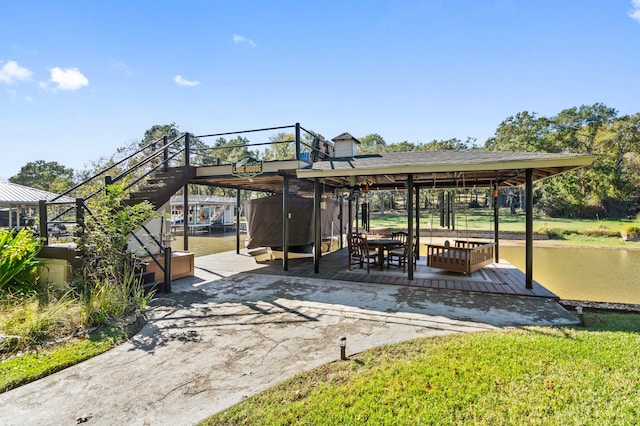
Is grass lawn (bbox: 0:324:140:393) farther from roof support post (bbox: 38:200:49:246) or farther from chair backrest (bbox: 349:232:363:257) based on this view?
chair backrest (bbox: 349:232:363:257)

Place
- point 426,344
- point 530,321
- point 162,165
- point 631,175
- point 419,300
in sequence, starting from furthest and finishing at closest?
1. point 631,175
2. point 162,165
3. point 419,300
4. point 530,321
5. point 426,344

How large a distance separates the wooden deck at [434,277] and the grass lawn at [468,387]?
251 centimetres

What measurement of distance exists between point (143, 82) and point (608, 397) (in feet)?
50.9

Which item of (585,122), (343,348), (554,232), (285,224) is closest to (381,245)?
(285,224)

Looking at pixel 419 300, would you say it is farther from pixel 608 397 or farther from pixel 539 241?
pixel 539 241

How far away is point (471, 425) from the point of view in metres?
2.34

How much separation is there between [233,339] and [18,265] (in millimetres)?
4174

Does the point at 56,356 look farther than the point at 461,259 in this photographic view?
No

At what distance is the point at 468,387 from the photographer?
111 inches

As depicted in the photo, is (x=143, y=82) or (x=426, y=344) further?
(x=143, y=82)

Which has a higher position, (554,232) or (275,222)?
(275,222)

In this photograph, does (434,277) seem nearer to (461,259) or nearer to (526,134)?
(461,259)

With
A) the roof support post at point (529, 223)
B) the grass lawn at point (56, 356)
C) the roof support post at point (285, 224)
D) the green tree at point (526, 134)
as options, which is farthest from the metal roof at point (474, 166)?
the green tree at point (526, 134)

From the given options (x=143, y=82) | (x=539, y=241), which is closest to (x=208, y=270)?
(x=143, y=82)
